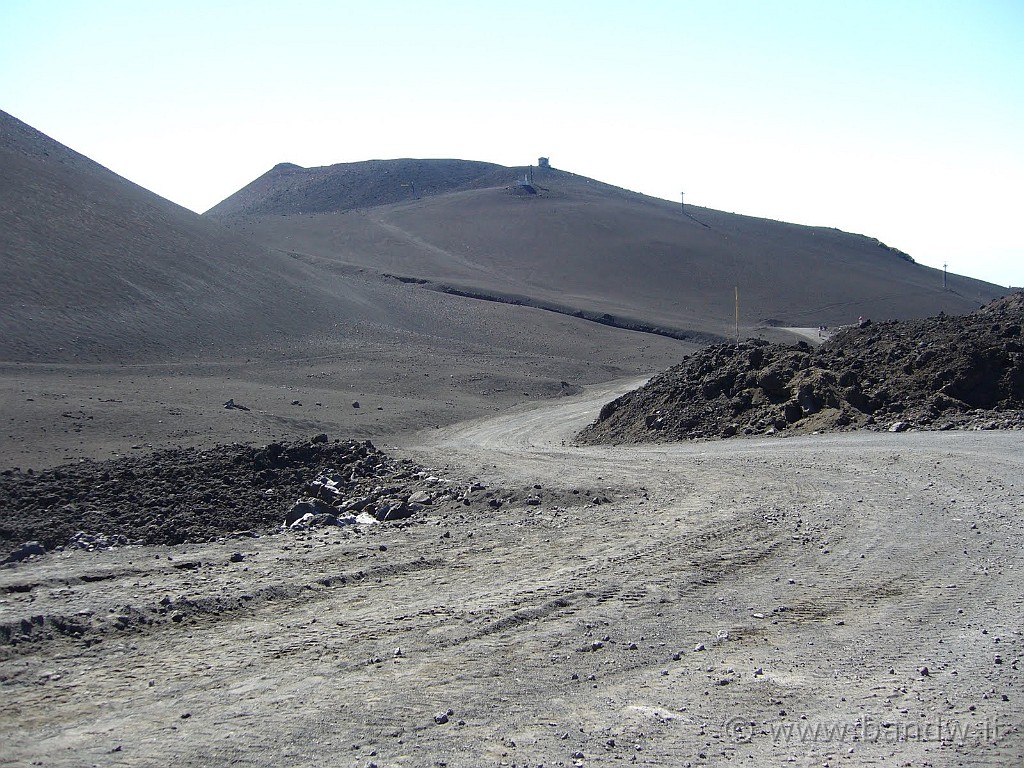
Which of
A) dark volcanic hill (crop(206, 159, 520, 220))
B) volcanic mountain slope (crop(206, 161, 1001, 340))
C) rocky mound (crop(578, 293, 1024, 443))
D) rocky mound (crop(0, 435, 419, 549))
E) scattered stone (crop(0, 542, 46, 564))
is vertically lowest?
scattered stone (crop(0, 542, 46, 564))

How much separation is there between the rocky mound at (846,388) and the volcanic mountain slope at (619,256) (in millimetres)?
30424

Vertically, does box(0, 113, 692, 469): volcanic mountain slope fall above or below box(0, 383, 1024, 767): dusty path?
above

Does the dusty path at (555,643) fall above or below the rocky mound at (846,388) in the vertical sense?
below

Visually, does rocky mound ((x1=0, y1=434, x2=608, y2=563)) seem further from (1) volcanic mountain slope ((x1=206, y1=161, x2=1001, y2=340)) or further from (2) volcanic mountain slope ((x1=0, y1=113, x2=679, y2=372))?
(1) volcanic mountain slope ((x1=206, y1=161, x2=1001, y2=340))

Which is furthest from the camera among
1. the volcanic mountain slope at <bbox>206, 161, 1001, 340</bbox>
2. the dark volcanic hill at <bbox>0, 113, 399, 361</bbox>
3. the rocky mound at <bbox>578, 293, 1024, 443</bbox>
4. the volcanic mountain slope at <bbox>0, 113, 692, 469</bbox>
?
the volcanic mountain slope at <bbox>206, 161, 1001, 340</bbox>

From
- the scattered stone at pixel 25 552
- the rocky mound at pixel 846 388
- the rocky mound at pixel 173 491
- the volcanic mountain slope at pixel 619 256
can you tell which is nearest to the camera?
the scattered stone at pixel 25 552

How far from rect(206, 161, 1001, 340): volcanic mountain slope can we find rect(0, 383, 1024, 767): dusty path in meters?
42.8

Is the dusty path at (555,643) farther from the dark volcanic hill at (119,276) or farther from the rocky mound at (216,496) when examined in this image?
the dark volcanic hill at (119,276)

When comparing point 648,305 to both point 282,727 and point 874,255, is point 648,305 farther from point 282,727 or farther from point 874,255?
point 282,727

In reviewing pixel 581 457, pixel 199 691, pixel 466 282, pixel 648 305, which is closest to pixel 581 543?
pixel 199 691

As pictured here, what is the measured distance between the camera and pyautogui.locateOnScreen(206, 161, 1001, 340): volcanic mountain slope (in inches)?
2549

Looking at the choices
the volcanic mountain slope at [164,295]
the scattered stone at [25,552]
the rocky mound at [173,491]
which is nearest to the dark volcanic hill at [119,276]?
the volcanic mountain slope at [164,295]

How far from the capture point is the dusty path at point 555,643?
17.6 feet

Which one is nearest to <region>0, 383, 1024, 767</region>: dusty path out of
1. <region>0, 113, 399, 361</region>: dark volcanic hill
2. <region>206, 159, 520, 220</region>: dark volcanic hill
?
<region>0, 113, 399, 361</region>: dark volcanic hill
